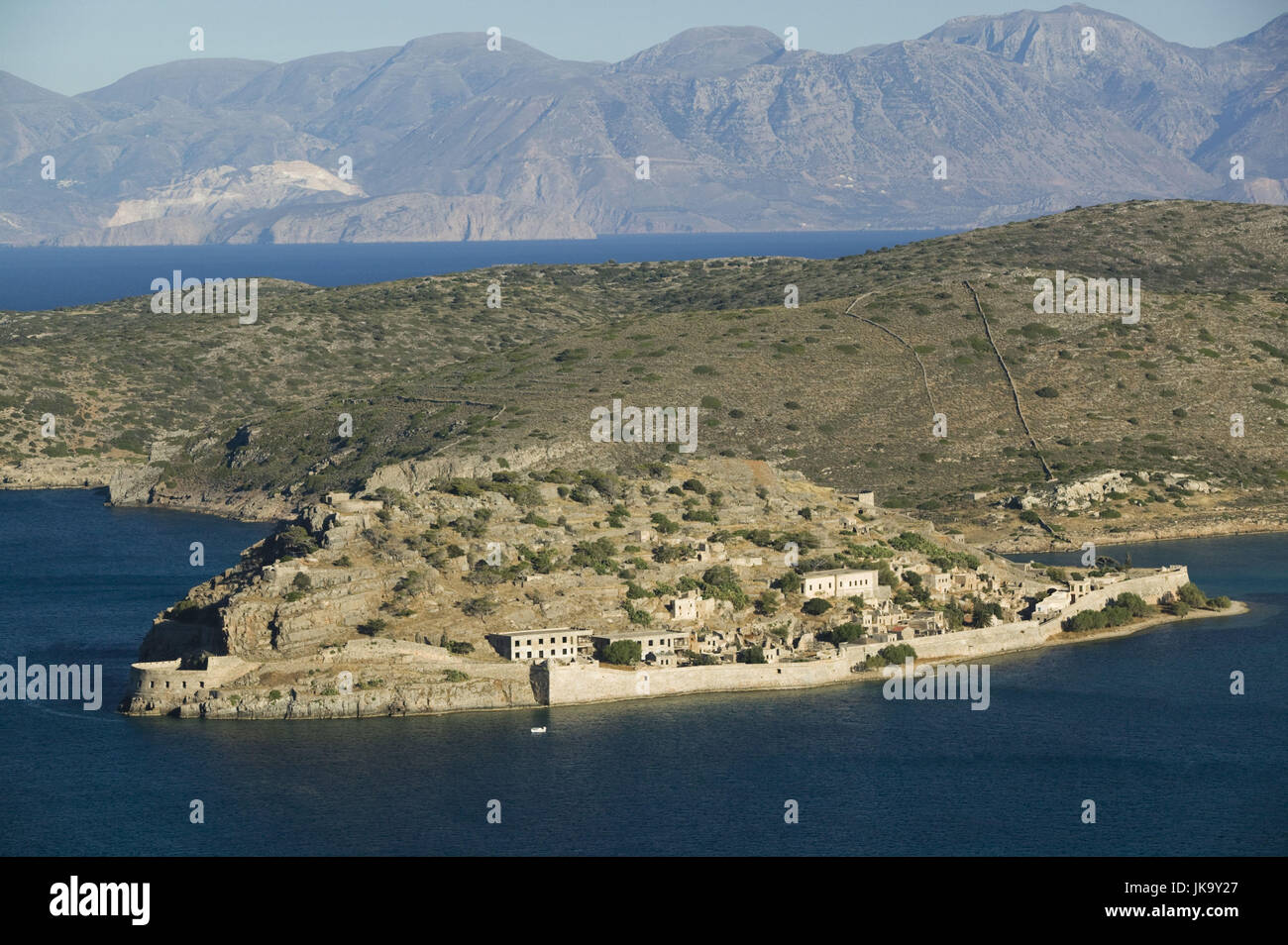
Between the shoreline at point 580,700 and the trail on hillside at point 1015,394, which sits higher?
the trail on hillside at point 1015,394

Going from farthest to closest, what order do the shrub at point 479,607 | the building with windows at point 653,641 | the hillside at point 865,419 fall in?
1. the hillside at point 865,419
2. the shrub at point 479,607
3. the building with windows at point 653,641

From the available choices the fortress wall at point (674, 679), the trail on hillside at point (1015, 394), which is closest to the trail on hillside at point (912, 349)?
the trail on hillside at point (1015, 394)

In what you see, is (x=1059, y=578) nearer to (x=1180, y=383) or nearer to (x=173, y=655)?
(x=173, y=655)

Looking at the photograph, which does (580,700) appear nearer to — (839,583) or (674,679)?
(674,679)

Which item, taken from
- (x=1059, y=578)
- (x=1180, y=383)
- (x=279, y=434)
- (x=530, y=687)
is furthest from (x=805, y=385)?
(x=530, y=687)

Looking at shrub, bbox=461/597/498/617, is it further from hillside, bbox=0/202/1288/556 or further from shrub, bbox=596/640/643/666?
hillside, bbox=0/202/1288/556

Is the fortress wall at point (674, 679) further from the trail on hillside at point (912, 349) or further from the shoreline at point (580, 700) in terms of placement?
the trail on hillside at point (912, 349)

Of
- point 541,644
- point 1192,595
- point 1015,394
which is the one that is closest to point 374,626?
point 541,644

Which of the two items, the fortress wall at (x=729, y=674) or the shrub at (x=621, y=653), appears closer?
the fortress wall at (x=729, y=674)
